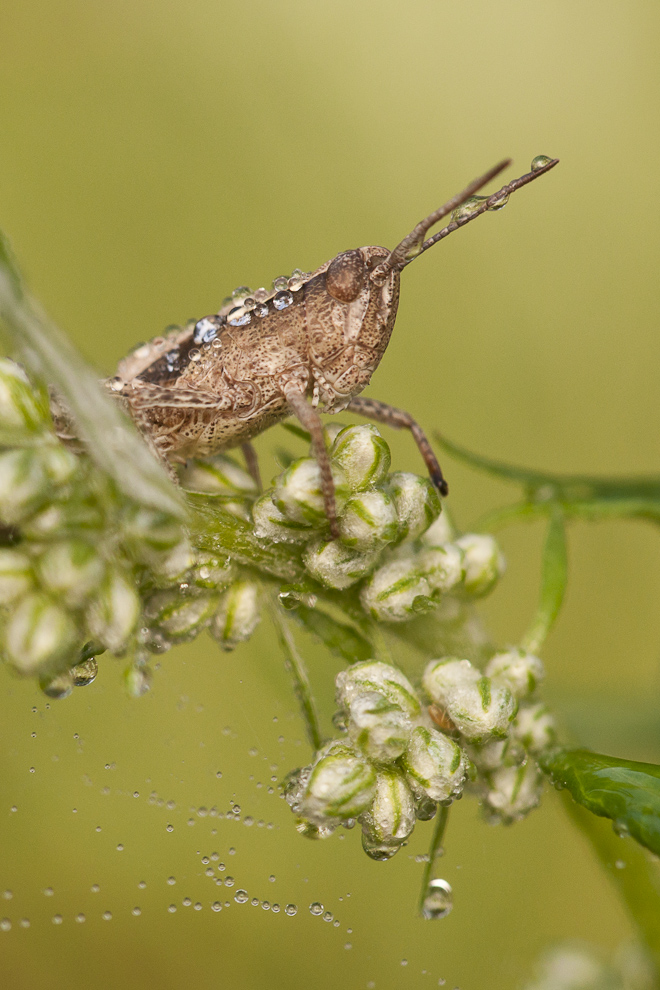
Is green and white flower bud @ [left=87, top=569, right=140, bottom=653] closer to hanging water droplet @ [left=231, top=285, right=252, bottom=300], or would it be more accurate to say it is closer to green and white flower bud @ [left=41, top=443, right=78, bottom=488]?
green and white flower bud @ [left=41, top=443, right=78, bottom=488]

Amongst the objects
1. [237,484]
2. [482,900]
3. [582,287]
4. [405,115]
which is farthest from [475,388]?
[237,484]

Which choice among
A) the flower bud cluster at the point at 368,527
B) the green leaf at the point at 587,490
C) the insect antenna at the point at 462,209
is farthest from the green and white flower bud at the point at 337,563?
the insect antenna at the point at 462,209

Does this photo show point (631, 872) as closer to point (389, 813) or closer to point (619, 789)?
point (619, 789)

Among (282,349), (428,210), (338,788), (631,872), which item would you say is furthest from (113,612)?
(428,210)

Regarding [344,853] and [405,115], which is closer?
[344,853]

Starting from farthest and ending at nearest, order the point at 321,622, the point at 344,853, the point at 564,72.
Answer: the point at 564,72
the point at 344,853
the point at 321,622

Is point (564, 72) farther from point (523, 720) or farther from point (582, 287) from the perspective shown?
point (523, 720)

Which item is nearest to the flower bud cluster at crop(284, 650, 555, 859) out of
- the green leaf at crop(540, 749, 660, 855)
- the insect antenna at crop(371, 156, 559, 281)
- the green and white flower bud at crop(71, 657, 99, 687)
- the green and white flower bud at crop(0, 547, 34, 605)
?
the green leaf at crop(540, 749, 660, 855)
